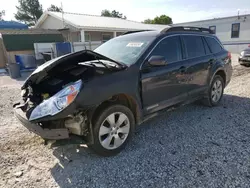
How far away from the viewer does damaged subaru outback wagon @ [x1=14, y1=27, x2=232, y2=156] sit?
2689mm

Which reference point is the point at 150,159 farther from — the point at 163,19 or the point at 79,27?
the point at 163,19

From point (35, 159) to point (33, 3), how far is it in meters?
50.2

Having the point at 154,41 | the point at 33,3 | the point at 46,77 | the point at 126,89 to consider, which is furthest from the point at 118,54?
the point at 33,3

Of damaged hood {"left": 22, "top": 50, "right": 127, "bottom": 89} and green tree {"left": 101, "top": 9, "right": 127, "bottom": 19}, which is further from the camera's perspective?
green tree {"left": 101, "top": 9, "right": 127, "bottom": 19}

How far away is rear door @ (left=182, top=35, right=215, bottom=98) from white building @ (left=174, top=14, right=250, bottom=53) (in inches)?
792

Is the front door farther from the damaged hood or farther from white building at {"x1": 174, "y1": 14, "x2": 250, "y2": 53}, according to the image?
white building at {"x1": 174, "y1": 14, "x2": 250, "y2": 53}

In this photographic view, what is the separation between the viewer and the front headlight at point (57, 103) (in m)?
2.57

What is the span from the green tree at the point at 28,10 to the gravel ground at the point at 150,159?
157 ft

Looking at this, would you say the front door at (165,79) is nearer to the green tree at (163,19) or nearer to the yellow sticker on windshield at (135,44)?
the yellow sticker on windshield at (135,44)

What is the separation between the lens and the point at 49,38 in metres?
16.3

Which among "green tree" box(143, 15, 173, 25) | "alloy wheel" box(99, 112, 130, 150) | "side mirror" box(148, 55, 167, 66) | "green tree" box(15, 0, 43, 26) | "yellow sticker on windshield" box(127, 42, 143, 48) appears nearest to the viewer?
"alloy wheel" box(99, 112, 130, 150)

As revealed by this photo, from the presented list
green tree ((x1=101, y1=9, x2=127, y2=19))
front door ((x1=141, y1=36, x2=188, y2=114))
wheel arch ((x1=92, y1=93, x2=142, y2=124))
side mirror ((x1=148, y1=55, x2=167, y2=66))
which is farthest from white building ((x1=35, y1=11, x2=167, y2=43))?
green tree ((x1=101, y1=9, x2=127, y2=19))

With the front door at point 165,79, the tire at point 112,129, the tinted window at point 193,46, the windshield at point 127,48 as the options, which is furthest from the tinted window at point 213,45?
the tire at point 112,129

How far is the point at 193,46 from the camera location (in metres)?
4.47
